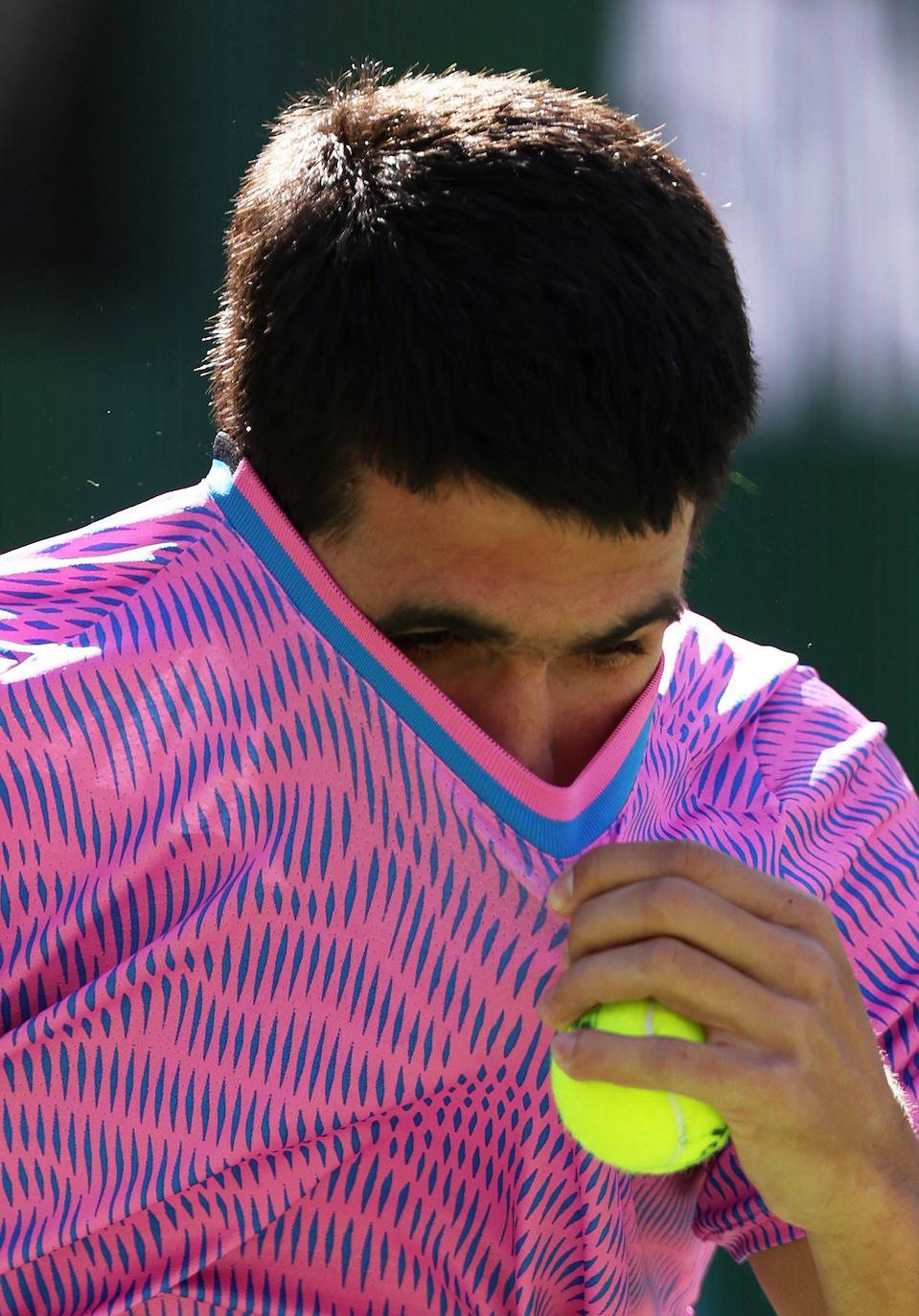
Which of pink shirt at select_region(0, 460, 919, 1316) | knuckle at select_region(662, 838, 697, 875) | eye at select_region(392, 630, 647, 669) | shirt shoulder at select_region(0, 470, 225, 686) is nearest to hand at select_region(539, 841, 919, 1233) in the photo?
knuckle at select_region(662, 838, 697, 875)

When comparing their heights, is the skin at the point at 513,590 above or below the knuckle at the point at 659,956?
above

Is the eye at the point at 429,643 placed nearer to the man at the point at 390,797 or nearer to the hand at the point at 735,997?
the man at the point at 390,797

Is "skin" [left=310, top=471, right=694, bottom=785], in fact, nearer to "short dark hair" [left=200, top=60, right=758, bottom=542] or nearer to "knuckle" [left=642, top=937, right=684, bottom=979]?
"short dark hair" [left=200, top=60, right=758, bottom=542]

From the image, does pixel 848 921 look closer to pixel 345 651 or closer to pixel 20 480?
pixel 345 651

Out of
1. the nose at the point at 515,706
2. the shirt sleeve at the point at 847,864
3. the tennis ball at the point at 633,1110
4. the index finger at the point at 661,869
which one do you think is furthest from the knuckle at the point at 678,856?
the shirt sleeve at the point at 847,864

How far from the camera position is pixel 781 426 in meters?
3.36

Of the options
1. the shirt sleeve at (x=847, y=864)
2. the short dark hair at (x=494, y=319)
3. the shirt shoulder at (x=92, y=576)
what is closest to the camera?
the short dark hair at (x=494, y=319)

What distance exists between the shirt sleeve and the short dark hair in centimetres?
44

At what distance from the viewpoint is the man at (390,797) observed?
166 cm

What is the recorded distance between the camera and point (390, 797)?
1.70 metres

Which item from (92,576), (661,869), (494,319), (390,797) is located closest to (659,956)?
(661,869)

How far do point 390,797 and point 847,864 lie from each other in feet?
2.16

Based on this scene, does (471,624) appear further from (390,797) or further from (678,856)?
(678,856)

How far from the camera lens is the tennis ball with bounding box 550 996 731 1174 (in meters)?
1.52
